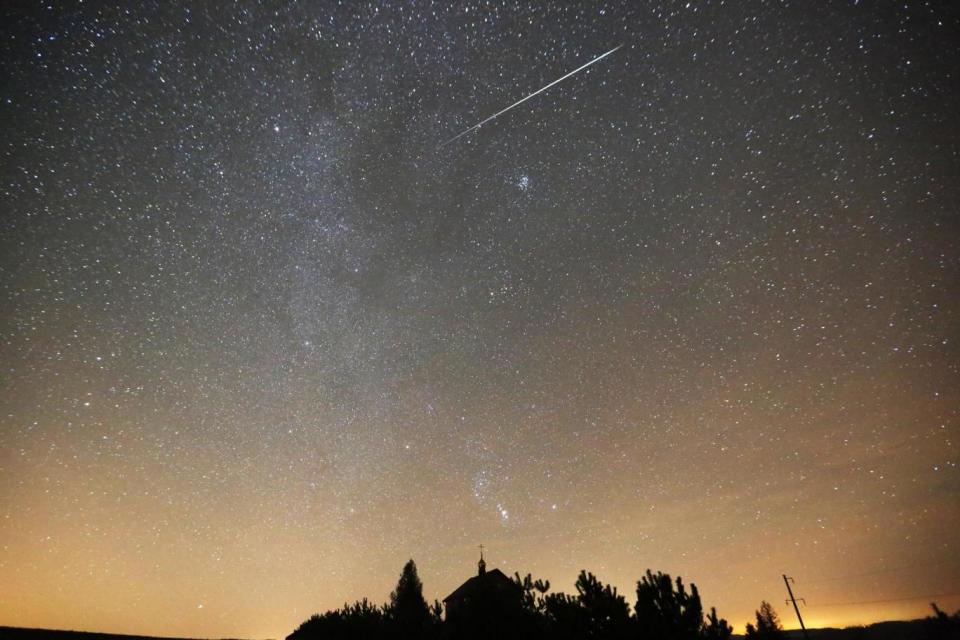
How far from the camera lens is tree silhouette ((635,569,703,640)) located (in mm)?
11039

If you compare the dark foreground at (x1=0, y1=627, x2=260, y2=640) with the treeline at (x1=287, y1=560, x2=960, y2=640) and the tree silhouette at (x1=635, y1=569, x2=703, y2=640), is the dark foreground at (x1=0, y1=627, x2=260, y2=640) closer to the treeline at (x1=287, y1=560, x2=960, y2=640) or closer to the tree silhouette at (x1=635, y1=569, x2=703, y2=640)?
the treeline at (x1=287, y1=560, x2=960, y2=640)

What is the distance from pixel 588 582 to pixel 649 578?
1789 millimetres

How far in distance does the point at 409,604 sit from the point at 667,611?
80.3ft

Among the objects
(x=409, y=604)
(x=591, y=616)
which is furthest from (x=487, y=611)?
(x=409, y=604)

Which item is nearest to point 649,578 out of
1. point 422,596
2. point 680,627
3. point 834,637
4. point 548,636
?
point 680,627

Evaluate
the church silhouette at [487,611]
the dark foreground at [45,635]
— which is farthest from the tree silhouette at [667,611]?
the dark foreground at [45,635]

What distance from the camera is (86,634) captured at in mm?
14367

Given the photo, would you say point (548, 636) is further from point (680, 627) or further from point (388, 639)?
point (388, 639)

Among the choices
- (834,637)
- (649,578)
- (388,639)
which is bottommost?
(834,637)

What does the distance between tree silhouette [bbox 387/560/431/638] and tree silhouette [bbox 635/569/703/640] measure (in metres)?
13.6

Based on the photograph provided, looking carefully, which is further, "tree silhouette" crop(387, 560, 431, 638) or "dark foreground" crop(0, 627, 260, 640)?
"tree silhouette" crop(387, 560, 431, 638)

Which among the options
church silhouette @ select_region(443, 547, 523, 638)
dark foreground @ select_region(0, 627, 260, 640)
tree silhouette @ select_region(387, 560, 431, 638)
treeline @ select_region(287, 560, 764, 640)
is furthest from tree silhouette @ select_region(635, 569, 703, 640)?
dark foreground @ select_region(0, 627, 260, 640)

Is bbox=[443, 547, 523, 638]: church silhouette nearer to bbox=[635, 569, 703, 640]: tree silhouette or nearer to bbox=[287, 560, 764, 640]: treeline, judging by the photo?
bbox=[287, 560, 764, 640]: treeline

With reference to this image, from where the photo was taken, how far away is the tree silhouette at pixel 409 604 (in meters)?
21.6
